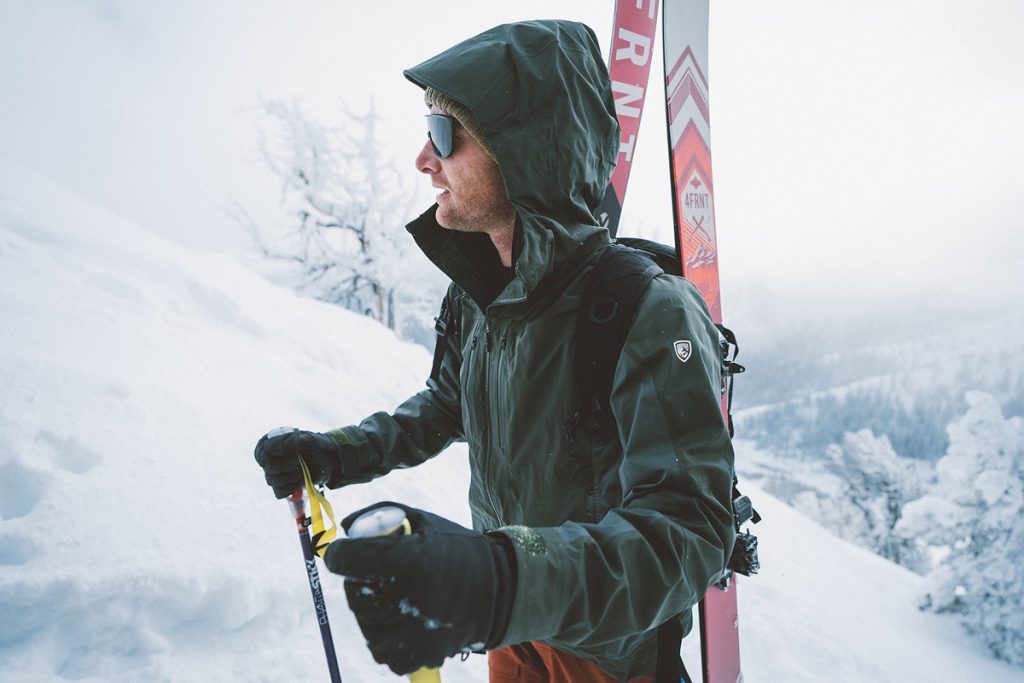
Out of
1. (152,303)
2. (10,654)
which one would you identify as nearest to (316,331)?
(152,303)

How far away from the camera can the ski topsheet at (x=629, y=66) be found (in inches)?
118

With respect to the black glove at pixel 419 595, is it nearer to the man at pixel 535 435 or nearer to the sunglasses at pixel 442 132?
the man at pixel 535 435

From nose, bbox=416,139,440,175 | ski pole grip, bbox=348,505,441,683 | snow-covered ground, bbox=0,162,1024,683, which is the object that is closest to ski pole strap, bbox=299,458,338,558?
ski pole grip, bbox=348,505,441,683

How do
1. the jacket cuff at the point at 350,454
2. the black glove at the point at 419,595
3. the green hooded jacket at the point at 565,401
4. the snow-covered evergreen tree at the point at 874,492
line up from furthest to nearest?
the snow-covered evergreen tree at the point at 874,492 < the jacket cuff at the point at 350,454 < the green hooded jacket at the point at 565,401 < the black glove at the point at 419,595

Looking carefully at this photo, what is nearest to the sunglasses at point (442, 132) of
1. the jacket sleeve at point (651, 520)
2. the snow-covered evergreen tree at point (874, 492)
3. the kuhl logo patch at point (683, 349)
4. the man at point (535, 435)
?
the man at point (535, 435)

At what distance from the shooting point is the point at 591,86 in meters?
1.35

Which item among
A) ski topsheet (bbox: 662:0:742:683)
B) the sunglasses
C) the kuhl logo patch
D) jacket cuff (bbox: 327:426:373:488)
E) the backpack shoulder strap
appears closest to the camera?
the kuhl logo patch

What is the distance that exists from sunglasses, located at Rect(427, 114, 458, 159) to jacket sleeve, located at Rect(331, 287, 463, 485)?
1.70 feet

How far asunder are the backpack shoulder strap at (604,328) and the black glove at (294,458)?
931 millimetres

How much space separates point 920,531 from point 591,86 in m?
17.6

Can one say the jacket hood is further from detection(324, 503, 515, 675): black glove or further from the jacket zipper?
detection(324, 503, 515, 675): black glove

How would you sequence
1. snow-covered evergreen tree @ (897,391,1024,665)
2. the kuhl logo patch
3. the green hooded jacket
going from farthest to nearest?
1. snow-covered evergreen tree @ (897,391,1024,665)
2. the kuhl logo patch
3. the green hooded jacket

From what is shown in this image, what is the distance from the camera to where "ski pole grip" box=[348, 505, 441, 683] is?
0.68 metres

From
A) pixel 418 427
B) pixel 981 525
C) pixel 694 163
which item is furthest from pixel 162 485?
pixel 981 525
